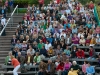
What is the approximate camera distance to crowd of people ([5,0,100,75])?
23531mm

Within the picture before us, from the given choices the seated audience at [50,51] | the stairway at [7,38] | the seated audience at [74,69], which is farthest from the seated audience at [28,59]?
the seated audience at [74,69]

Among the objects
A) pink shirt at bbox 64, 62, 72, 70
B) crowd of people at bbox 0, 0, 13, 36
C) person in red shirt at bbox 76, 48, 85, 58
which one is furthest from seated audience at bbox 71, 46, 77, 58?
crowd of people at bbox 0, 0, 13, 36

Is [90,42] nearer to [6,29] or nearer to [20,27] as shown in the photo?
[20,27]

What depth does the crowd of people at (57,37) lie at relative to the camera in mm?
23531

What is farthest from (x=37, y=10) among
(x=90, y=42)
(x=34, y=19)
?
(x=90, y=42)

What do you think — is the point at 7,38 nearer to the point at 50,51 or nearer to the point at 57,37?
the point at 57,37

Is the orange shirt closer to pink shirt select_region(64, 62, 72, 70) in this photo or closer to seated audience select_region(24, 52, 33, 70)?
seated audience select_region(24, 52, 33, 70)

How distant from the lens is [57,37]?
2619 centimetres

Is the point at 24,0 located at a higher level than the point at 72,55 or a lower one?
higher

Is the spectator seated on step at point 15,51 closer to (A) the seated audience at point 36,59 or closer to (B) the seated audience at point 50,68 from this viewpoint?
(A) the seated audience at point 36,59

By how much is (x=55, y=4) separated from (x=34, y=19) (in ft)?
8.42

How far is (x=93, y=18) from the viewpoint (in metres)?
29.4

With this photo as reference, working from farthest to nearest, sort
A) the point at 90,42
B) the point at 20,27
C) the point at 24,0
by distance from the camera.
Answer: the point at 24,0 < the point at 20,27 < the point at 90,42

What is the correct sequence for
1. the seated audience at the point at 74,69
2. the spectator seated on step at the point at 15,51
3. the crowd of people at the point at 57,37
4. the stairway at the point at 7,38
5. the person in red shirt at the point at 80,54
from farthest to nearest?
the stairway at the point at 7,38
the spectator seated on step at the point at 15,51
the person in red shirt at the point at 80,54
the crowd of people at the point at 57,37
the seated audience at the point at 74,69
